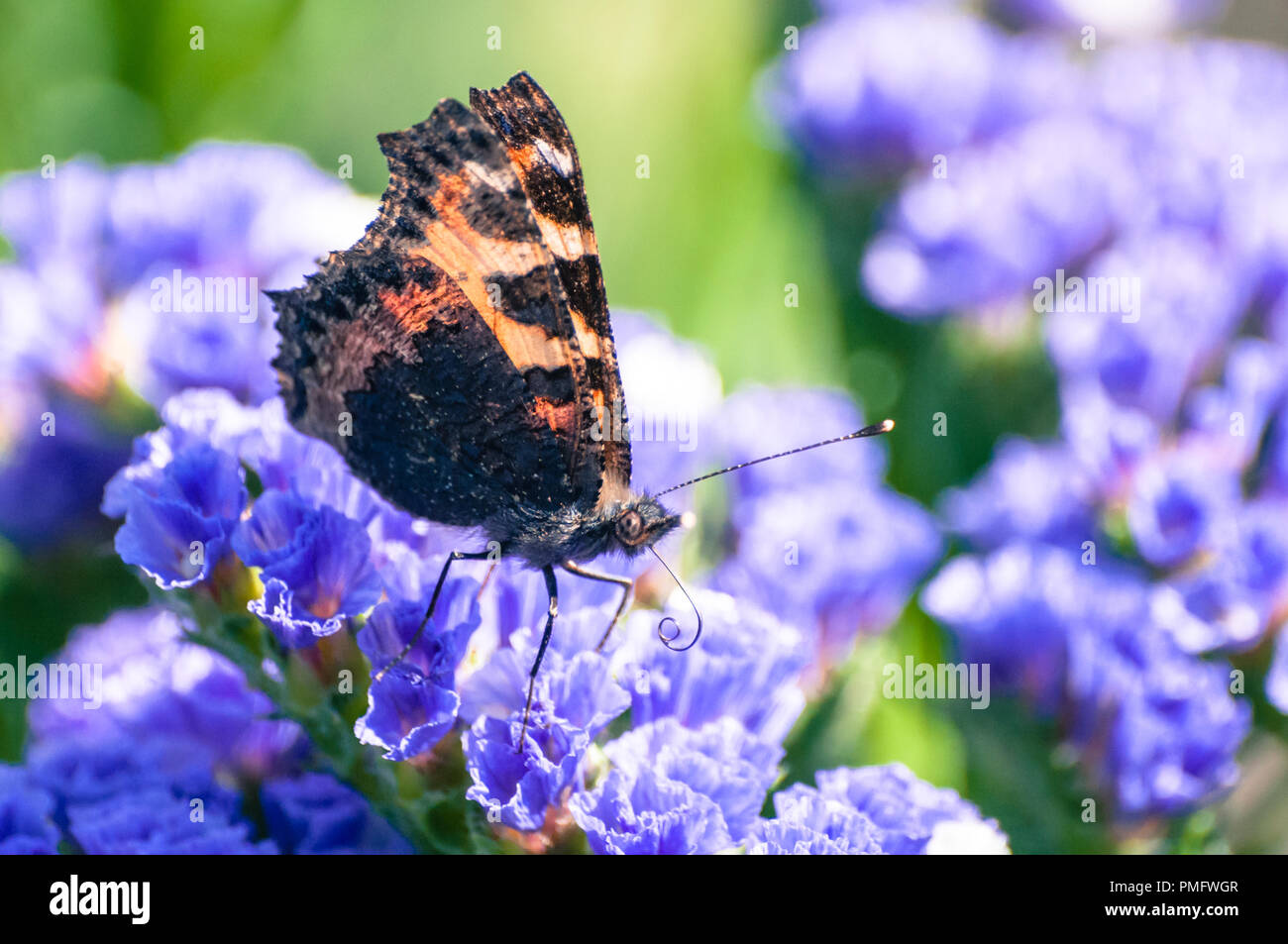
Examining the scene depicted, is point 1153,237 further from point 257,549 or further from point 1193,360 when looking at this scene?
point 257,549

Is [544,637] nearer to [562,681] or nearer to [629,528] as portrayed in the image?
[562,681]

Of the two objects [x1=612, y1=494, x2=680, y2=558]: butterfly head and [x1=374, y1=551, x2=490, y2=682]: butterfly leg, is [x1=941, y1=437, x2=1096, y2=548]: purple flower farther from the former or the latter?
[x1=374, y1=551, x2=490, y2=682]: butterfly leg

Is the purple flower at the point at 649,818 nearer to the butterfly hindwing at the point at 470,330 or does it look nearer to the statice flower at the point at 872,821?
the statice flower at the point at 872,821

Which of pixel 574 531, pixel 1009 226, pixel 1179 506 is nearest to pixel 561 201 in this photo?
pixel 574 531

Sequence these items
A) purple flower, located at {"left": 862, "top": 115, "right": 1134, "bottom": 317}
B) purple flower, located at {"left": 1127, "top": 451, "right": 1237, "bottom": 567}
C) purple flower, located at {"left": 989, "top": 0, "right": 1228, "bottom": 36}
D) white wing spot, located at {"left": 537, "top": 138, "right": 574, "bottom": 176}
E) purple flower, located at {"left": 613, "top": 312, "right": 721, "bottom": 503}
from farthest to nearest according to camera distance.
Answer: purple flower, located at {"left": 989, "top": 0, "right": 1228, "bottom": 36} < purple flower, located at {"left": 862, "top": 115, "right": 1134, "bottom": 317} < purple flower, located at {"left": 613, "top": 312, "right": 721, "bottom": 503} < purple flower, located at {"left": 1127, "top": 451, "right": 1237, "bottom": 567} < white wing spot, located at {"left": 537, "top": 138, "right": 574, "bottom": 176}

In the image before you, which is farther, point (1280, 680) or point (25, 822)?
point (1280, 680)

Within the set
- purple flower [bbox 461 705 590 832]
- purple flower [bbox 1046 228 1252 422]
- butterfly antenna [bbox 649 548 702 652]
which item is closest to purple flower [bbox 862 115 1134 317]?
purple flower [bbox 1046 228 1252 422]
